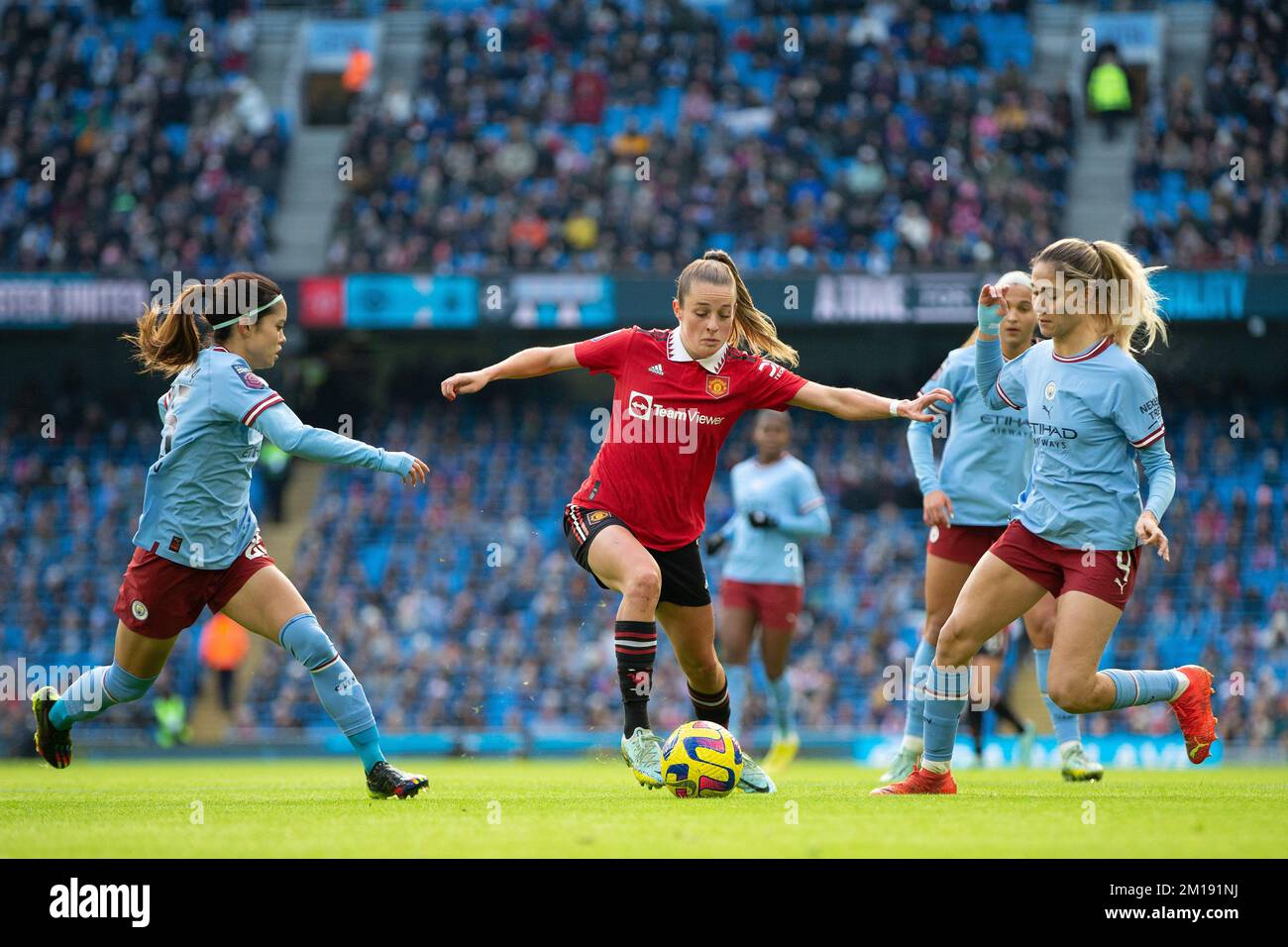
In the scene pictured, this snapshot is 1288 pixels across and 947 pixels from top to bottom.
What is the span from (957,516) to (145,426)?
20.2 m

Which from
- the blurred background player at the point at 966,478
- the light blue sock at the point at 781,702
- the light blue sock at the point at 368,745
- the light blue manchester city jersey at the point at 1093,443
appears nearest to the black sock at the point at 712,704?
the blurred background player at the point at 966,478

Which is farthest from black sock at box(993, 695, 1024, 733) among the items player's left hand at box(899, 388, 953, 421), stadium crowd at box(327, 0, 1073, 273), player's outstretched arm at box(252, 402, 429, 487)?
stadium crowd at box(327, 0, 1073, 273)

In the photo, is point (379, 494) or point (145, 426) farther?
point (145, 426)

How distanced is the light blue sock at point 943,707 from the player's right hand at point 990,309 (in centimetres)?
168

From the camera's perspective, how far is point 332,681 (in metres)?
7.35

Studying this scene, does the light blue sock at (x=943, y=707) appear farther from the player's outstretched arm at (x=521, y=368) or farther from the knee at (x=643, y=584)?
the player's outstretched arm at (x=521, y=368)

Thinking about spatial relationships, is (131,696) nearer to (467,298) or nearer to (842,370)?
(467,298)

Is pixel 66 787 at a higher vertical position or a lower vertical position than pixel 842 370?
lower

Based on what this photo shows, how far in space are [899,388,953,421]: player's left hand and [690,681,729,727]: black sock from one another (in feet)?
5.63

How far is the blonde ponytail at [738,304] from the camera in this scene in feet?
25.0

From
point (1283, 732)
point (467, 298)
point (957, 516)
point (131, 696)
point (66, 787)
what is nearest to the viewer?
point (131, 696)

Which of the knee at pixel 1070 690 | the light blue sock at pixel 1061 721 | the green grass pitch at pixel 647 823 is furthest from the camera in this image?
the light blue sock at pixel 1061 721

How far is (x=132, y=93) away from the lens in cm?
2800
